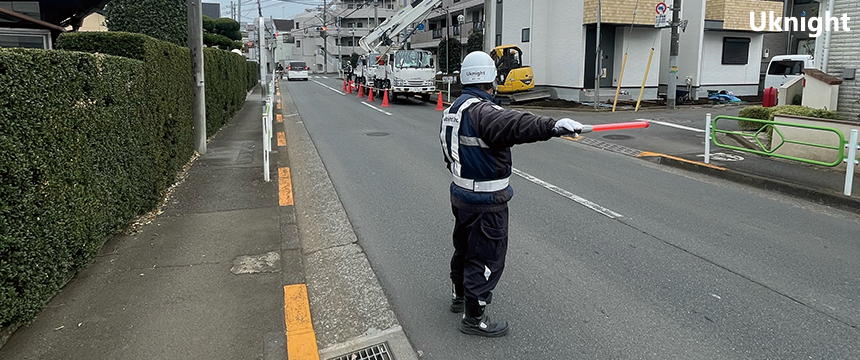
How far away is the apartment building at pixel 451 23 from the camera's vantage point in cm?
4406

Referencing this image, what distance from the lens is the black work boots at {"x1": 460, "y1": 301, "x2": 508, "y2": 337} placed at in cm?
396

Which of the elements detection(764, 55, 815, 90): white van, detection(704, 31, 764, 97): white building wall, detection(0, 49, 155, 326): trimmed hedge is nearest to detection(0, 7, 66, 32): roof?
detection(0, 49, 155, 326): trimmed hedge

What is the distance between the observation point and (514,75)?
75.6ft

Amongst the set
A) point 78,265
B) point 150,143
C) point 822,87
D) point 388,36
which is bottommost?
point 78,265

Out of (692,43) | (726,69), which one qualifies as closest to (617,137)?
(692,43)

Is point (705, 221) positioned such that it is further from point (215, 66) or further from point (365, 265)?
point (215, 66)

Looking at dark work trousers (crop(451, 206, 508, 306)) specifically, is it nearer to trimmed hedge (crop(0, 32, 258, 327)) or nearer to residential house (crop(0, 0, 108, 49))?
trimmed hedge (crop(0, 32, 258, 327))

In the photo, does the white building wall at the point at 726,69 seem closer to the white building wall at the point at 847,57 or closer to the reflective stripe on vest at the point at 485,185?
the white building wall at the point at 847,57

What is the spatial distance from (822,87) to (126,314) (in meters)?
12.5

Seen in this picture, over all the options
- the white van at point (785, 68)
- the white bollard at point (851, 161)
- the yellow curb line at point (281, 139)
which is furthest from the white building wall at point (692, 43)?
the white bollard at point (851, 161)

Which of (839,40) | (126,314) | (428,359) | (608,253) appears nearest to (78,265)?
(126,314)

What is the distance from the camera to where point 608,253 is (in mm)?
5605

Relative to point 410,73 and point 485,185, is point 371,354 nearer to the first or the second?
point 485,185

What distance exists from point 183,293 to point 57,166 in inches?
50.8
